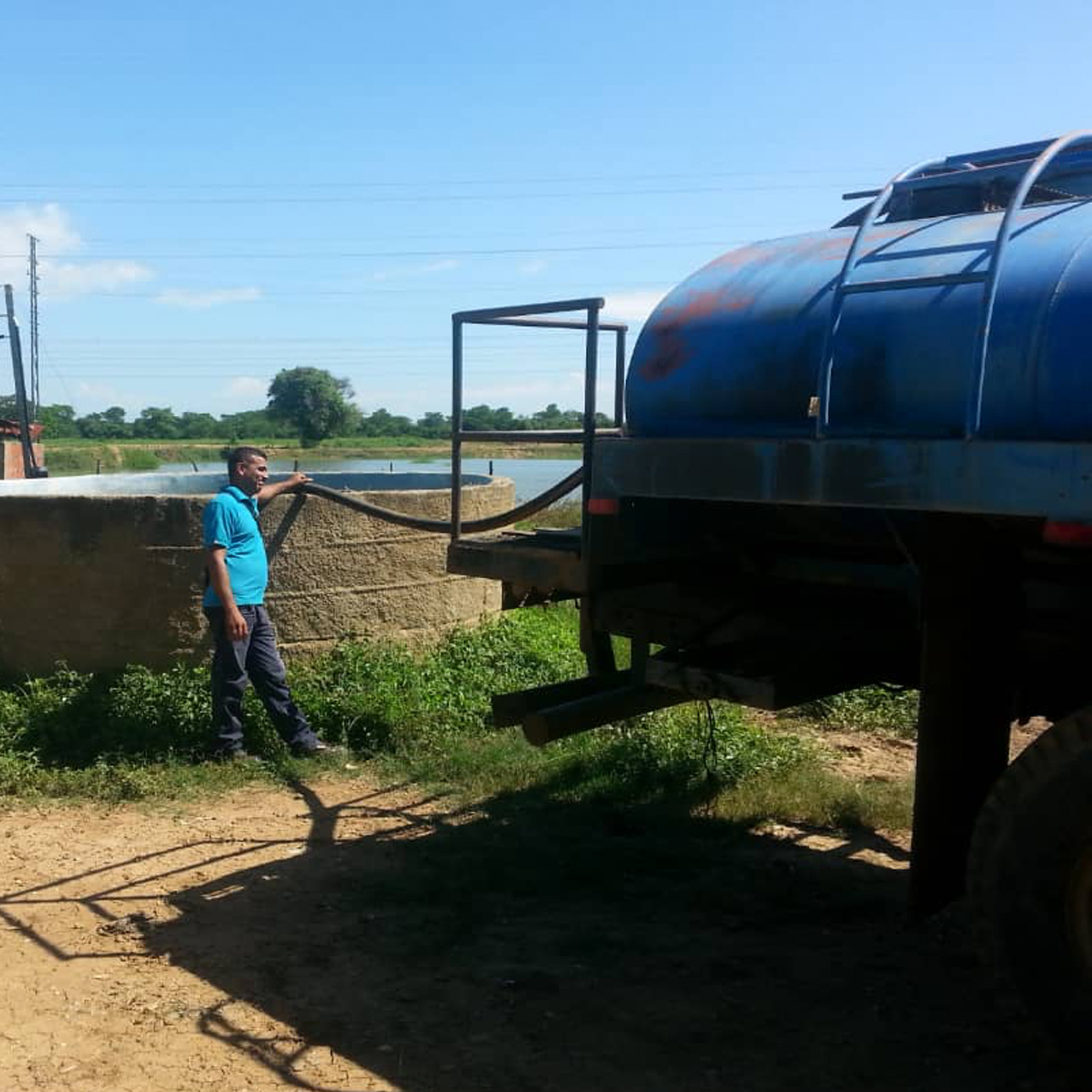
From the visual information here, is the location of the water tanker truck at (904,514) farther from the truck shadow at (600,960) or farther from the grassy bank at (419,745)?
the grassy bank at (419,745)

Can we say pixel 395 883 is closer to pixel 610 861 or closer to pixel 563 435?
pixel 610 861

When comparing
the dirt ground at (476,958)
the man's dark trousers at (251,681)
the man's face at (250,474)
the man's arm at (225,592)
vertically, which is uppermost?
the man's face at (250,474)

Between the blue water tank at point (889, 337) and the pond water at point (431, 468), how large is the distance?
3.13 meters

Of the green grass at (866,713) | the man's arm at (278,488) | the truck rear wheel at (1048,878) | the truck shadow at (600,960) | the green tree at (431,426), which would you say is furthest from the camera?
the green tree at (431,426)

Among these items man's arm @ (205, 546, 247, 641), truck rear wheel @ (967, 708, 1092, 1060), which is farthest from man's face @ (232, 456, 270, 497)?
truck rear wheel @ (967, 708, 1092, 1060)

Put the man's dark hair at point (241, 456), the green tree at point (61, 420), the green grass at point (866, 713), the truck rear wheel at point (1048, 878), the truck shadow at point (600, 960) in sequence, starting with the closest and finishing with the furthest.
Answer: the truck rear wheel at point (1048, 878)
the truck shadow at point (600, 960)
the man's dark hair at point (241, 456)
the green grass at point (866, 713)
the green tree at point (61, 420)

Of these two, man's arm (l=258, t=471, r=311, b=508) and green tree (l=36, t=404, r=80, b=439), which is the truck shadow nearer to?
man's arm (l=258, t=471, r=311, b=508)

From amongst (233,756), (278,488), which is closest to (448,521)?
(278,488)

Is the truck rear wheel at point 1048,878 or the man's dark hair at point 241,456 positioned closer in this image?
the truck rear wheel at point 1048,878

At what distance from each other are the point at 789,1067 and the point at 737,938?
3.13ft

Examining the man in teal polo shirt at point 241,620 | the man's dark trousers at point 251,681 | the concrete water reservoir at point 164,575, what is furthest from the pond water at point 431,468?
the man's dark trousers at point 251,681

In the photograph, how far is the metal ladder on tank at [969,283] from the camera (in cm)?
309

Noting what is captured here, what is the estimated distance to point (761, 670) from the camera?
3938 millimetres

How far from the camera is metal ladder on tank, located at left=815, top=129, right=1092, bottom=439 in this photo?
10.1 ft
